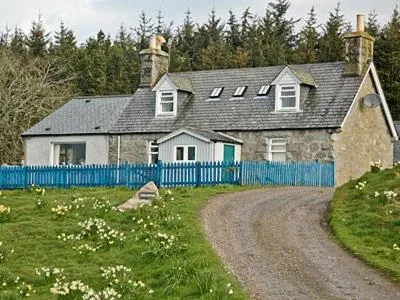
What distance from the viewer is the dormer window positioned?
39.3 metres

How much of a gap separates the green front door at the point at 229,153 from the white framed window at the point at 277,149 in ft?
6.08

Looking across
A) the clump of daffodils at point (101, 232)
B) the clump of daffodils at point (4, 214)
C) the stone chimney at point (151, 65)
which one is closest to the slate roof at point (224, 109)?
the stone chimney at point (151, 65)

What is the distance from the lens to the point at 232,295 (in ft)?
38.1

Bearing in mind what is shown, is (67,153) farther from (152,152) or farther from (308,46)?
(308,46)

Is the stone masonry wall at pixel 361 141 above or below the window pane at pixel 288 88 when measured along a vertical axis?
below

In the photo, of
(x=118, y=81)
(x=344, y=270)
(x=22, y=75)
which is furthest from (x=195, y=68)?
(x=344, y=270)

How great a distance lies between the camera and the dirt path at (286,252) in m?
12.6

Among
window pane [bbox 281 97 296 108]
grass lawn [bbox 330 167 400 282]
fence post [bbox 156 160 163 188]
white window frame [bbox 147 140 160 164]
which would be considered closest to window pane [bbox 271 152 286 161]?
window pane [bbox 281 97 296 108]

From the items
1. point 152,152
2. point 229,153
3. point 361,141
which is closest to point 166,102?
point 152,152

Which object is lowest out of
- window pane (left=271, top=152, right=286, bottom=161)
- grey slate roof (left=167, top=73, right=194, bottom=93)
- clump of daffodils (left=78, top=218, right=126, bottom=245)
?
clump of daffodils (left=78, top=218, right=126, bottom=245)

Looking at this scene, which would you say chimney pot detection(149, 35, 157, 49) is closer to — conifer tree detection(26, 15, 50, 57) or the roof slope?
the roof slope

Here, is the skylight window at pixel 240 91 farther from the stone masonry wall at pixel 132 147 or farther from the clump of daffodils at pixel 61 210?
the clump of daffodils at pixel 61 210

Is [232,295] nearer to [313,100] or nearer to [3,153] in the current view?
[313,100]

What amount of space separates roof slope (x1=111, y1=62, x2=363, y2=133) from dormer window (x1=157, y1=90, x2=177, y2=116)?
0.40 metres
